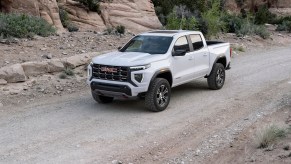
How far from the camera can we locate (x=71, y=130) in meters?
8.69

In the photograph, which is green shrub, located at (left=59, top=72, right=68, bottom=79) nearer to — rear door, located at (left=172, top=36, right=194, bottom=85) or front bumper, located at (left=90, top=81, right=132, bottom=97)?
front bumper, located at (left=90, top=81, right=132, bottom=97)

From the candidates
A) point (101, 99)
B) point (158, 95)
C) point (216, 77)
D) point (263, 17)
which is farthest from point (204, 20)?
point (263, 17)

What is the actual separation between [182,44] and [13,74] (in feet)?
16.7

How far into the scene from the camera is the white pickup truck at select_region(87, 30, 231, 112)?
969cm

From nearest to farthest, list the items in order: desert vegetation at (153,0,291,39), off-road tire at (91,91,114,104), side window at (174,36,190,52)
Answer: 1. off-road tire at (91,91,114,104)
2. side window at (174,36,190,52)
3. desert vegetation at (153,0,291,39)

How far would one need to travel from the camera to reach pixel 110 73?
32.5ft

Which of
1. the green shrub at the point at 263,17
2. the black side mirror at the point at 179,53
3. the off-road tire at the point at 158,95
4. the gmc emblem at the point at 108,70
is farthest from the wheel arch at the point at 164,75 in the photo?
the green shrub at the point at 263,17

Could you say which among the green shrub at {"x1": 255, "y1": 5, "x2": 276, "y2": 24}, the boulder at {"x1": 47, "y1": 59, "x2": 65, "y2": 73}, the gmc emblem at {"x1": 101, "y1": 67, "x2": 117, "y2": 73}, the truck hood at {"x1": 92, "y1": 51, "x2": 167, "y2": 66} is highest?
the truck hood at {"x1": 92, "y1": 51, "x2": 167, "y2": 66}

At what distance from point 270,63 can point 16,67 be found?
411 inches

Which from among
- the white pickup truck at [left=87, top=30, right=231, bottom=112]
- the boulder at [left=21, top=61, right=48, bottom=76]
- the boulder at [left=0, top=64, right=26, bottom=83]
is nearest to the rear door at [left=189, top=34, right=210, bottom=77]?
the white pickup truck at [left=87, top=30, right=231, bottom=112]

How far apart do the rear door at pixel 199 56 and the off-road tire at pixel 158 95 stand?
1635mm

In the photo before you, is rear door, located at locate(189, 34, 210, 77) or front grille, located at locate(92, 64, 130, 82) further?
rear door, located at locate(189, 34, 210, 77)

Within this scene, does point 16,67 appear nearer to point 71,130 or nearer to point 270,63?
point 71,130

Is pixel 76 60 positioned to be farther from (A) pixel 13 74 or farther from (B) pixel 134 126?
(B) pixel 134 126
